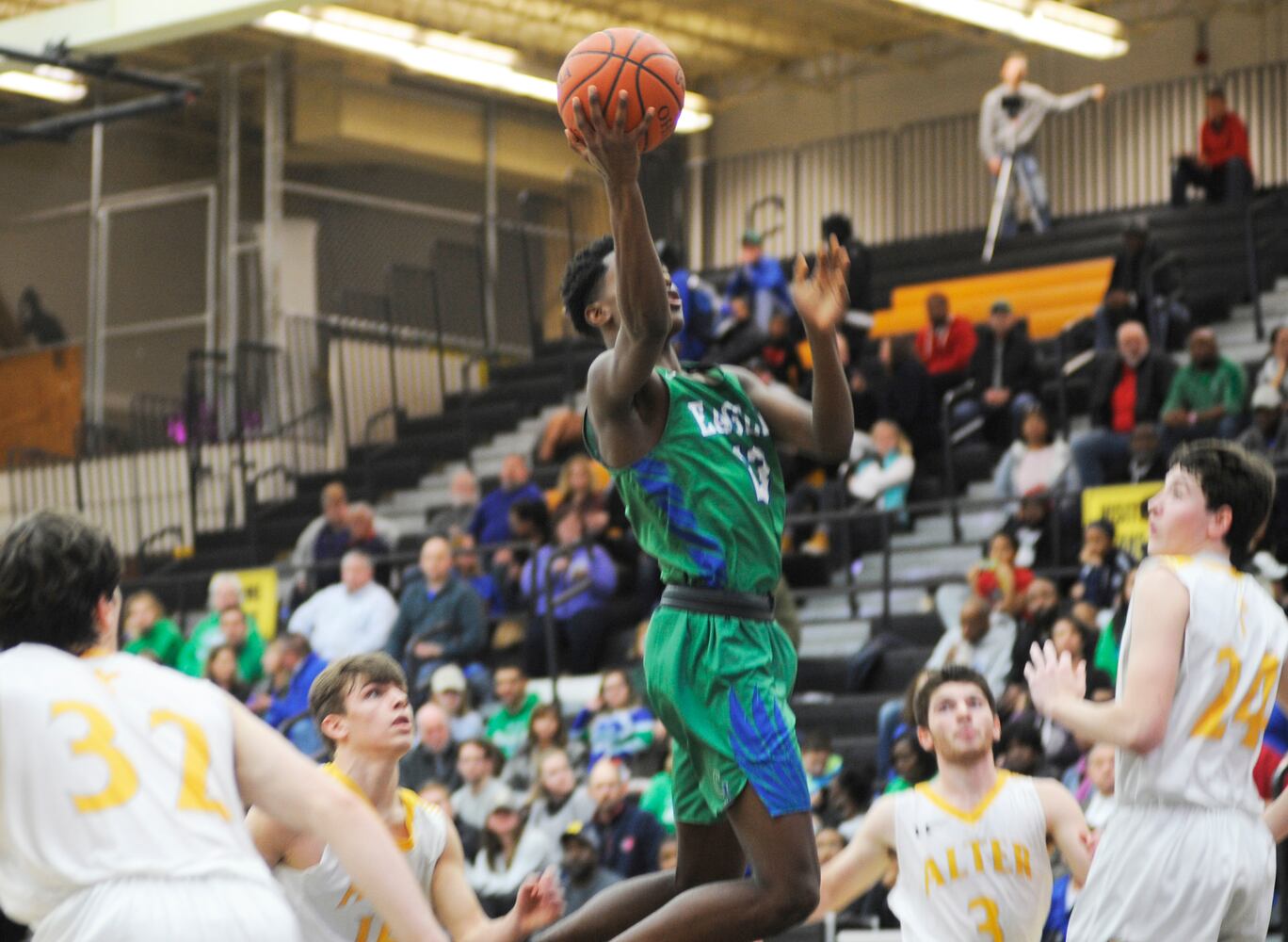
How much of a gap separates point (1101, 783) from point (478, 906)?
4.22m

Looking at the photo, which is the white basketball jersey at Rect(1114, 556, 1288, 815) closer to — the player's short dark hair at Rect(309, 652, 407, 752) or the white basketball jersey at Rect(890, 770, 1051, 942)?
→ the white basketball jersey at Rect(890, 770, 1051, 942)

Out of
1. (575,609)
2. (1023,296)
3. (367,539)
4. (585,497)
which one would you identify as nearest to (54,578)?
(575,609)

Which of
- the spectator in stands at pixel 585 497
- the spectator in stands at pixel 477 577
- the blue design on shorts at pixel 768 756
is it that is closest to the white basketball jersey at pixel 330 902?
the blue design on shorts at pixel 768 756

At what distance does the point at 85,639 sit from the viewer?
355 centimetres

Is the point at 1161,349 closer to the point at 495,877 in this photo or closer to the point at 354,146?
the point at 495,877

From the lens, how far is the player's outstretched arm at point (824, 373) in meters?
5.18

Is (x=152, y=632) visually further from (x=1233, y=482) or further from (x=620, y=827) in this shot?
(x=1233, y=482)

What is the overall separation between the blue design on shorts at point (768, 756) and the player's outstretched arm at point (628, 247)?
2.66ft

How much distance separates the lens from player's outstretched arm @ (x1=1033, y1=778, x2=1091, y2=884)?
19.1 ft

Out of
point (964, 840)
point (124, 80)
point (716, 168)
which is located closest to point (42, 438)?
point (716, 168)

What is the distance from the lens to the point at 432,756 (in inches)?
473

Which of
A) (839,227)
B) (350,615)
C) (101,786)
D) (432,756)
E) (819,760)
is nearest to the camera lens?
(101,786)

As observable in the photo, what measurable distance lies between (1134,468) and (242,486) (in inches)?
324

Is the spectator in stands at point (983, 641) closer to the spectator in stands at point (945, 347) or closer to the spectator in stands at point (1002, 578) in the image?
the spectator in stands at point (1002, 578)
